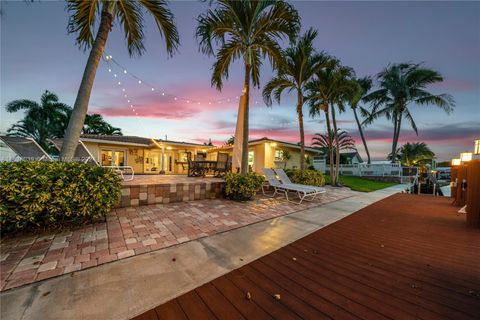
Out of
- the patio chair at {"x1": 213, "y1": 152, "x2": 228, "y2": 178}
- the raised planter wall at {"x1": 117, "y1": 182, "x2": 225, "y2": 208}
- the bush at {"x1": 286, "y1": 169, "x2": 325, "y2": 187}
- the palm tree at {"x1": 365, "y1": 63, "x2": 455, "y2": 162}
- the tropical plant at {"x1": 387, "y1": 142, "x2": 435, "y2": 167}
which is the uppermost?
the palm tree at {"x1": 365, "y1": 63, "x2": 455, "y2": 162}

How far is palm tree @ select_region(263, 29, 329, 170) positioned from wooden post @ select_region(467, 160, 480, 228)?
577cm

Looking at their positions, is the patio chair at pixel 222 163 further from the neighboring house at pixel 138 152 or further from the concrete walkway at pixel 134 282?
the concrete walkway at pixel 134 282

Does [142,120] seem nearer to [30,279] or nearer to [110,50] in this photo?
[110,50]

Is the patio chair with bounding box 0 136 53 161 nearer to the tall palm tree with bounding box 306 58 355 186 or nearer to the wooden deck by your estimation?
the wooden deck

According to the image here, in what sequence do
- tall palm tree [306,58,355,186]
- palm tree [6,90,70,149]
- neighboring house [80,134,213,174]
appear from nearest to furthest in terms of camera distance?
tall palm tree [306,58,355,186] → neighboring house [80,134,213,174] → palm tree [6,90,70,149]

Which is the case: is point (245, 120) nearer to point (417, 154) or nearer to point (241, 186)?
point (241, 186)

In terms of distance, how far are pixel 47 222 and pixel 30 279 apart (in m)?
1.74

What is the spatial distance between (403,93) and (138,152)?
2556 cm

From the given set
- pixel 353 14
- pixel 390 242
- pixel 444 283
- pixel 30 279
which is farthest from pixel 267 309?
pixel 353 14

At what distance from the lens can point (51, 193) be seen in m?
3.08

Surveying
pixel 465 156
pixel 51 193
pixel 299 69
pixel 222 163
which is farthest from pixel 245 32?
pixel 465 156

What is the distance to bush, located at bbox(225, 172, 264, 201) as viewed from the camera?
615cm

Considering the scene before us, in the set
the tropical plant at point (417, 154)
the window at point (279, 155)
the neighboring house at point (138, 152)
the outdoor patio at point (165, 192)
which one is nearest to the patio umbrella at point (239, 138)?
the outdoor patio at point (165, 192)

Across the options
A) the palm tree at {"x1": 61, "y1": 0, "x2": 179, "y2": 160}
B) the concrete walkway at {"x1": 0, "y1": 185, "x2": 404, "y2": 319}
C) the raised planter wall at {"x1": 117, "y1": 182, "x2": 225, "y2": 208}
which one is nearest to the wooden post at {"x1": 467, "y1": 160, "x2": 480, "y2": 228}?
the concrete walkway at {"x1": 0, "y1": 185, "x2": 404, "y2": 319}
